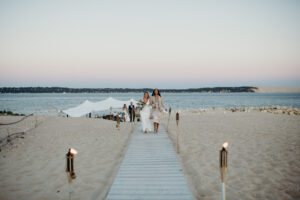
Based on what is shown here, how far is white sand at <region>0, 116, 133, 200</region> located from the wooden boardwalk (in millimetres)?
395

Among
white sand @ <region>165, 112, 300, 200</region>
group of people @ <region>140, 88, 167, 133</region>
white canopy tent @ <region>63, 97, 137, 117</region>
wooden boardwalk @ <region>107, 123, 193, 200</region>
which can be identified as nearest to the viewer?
wooden boardwalk @ <region>107, 123, 193, 200</region>

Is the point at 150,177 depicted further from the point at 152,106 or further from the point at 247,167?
the point at 152,106

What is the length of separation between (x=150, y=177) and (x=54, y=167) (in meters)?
3.65

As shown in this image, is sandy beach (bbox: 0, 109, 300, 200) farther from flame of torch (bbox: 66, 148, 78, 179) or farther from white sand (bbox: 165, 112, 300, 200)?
flame of torch (bbox: 66, 148, 78, 179)

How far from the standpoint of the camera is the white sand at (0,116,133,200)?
5.87 meters

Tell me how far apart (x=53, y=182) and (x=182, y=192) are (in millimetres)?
3732

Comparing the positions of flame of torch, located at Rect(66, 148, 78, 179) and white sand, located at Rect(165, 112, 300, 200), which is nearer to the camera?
flame of torch, located at Rect(66, 148, 78, 179)

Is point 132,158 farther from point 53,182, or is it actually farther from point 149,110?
point 149,110

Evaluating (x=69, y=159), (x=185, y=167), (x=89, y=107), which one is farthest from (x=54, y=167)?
(x=89, y=107)

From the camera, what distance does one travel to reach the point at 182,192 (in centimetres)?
533

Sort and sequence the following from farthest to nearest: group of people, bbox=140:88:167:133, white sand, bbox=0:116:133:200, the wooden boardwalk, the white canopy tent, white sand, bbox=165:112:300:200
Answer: the white canopy tent
group of people, bbox=140:88:167:133
white sand, bbox=0:116:133:200
white sand, bbox=165:112:300:200
the wooden boardwalk

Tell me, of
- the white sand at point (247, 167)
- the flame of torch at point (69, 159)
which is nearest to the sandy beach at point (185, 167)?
the white sand at point (247, 167)

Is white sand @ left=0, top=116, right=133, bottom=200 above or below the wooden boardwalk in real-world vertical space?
below

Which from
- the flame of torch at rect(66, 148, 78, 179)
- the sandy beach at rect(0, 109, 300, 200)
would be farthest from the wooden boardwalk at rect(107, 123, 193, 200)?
the flame of torch at rect(66, 148, 78, 179)
